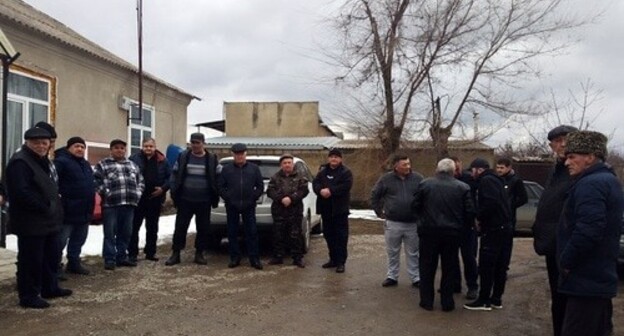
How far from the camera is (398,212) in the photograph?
23.0 ft

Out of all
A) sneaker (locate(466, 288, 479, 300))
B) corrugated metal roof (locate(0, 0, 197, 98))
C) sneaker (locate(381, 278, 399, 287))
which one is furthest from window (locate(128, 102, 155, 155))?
sneaker (locate(466, 288, 479, 300))

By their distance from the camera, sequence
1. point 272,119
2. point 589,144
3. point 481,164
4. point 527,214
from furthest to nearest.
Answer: point 272,119 → point 527,214 → point 481,164 → point 589,144

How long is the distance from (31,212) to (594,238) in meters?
→ 5.17

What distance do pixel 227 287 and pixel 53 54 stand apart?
7.36 meters

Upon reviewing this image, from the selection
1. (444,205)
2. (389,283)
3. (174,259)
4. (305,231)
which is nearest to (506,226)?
(444,205)

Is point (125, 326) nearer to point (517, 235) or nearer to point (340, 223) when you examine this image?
point (340, 223)

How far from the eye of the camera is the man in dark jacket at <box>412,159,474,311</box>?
19.7 ft

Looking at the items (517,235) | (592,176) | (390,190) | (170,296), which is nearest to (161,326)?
(170,296)

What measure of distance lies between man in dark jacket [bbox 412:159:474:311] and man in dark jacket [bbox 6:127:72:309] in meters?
3.97

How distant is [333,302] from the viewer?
6.31 metres

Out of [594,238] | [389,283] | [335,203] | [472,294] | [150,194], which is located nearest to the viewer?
[594,238]

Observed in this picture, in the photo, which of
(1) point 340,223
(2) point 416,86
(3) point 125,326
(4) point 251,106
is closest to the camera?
(3) point 125,326

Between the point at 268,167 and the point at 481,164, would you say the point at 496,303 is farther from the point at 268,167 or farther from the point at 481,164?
the point at 268,167

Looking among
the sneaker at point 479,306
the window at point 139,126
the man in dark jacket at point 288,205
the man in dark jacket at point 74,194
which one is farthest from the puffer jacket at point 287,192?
the window at point 139,126
